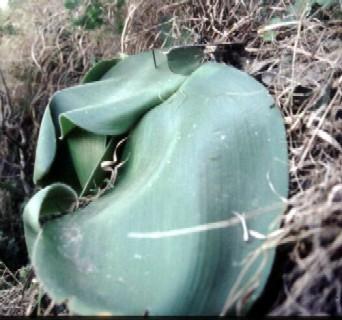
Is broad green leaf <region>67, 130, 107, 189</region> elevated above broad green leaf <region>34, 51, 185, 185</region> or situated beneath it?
situated beneath

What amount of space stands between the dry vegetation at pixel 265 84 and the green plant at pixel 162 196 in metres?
0.05

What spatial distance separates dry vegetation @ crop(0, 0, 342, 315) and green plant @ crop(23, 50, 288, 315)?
0.17 ft

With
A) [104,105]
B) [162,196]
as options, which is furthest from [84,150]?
[162,196]

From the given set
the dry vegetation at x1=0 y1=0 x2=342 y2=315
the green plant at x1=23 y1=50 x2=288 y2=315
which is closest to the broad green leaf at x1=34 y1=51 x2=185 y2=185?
the green plant at x1=23 y1=50 x2=288 y2=315

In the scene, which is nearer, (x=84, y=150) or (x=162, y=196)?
(x=162, y=196)

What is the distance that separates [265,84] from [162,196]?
38 cm

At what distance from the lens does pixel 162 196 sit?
86 centimetres

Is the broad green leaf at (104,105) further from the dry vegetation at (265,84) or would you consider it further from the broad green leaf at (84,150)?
the dry vegetation at (265,84)

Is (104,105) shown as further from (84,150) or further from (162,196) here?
(162,196)

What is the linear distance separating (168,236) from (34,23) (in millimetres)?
1540

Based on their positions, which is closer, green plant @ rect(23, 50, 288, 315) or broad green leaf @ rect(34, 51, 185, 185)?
green plant @ rect(23, 50, 288, 315)

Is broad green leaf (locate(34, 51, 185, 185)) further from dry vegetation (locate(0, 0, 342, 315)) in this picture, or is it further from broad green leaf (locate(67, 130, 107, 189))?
dry vegetation (locate(0, 0, 342, 315))

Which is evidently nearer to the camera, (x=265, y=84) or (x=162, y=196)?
(x=162, y=196)

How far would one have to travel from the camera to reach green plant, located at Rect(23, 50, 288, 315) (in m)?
0.73
